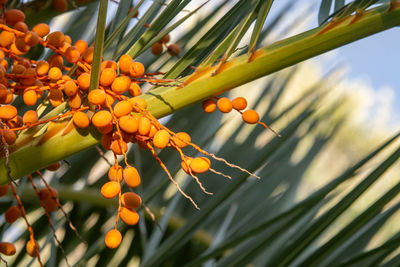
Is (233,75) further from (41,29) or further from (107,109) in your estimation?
(41,29)

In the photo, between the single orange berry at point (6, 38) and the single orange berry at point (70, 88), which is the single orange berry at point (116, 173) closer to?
the single orange berry at point (70, 88)

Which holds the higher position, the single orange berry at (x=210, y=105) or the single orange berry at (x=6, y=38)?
the single orange berry at (x=210, y=105)

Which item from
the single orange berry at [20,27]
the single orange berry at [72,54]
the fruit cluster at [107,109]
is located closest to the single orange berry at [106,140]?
the fruit cluster at [107,109]

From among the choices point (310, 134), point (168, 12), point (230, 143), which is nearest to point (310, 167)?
point (310, 134)

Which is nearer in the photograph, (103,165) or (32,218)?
(32,218)

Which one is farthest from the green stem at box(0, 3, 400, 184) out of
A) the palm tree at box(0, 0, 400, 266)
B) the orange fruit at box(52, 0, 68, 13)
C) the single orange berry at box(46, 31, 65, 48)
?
the orange fruit at box(52, 0, 68, 13)

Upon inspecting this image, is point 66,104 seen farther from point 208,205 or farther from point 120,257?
point 120,257

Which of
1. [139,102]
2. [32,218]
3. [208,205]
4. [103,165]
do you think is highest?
[139,102]
